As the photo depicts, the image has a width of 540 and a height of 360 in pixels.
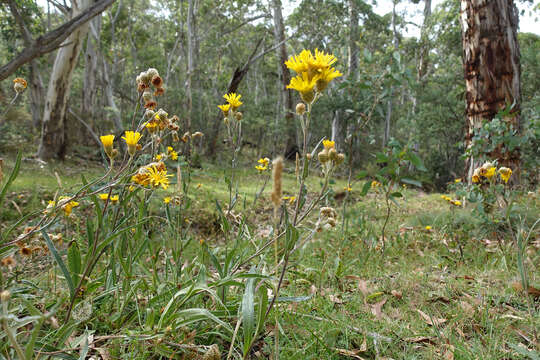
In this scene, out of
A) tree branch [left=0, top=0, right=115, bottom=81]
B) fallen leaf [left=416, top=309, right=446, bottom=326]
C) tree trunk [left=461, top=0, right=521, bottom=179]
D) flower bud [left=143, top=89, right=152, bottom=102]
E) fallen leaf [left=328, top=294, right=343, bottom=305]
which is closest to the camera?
flower bud [left=143, top=89, right=152, bottom=102]

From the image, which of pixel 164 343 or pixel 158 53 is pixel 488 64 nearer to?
pixel 164 343

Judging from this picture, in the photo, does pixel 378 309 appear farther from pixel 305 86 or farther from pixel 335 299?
pixel 305 86

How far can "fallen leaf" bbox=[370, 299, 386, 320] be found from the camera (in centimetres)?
117

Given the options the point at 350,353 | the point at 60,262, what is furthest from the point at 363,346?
the point at 60,262

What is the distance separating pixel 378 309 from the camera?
1212 mm

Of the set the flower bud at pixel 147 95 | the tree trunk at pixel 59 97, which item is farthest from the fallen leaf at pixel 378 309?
the tree trunk at pixel 59 97

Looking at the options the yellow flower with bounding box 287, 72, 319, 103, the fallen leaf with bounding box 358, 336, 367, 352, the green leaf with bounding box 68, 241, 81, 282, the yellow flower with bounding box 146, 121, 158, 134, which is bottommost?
the fallen leaf with bounding box 358, 336, 367, 352

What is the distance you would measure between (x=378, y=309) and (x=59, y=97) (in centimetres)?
669

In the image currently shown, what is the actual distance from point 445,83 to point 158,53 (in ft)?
48.7

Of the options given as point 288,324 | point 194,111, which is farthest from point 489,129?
point 194,111

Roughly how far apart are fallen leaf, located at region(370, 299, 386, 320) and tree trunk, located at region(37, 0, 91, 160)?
6419 mm

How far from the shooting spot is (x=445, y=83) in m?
9.74

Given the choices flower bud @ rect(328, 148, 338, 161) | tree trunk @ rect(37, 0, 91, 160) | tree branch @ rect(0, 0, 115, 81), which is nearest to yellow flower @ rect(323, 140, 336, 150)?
flower bud @ rect(328, 148, 338, 161)

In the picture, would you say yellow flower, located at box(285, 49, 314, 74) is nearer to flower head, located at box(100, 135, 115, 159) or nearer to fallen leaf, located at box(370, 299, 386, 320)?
flower head, located at box(100, 135, 115, 159)
